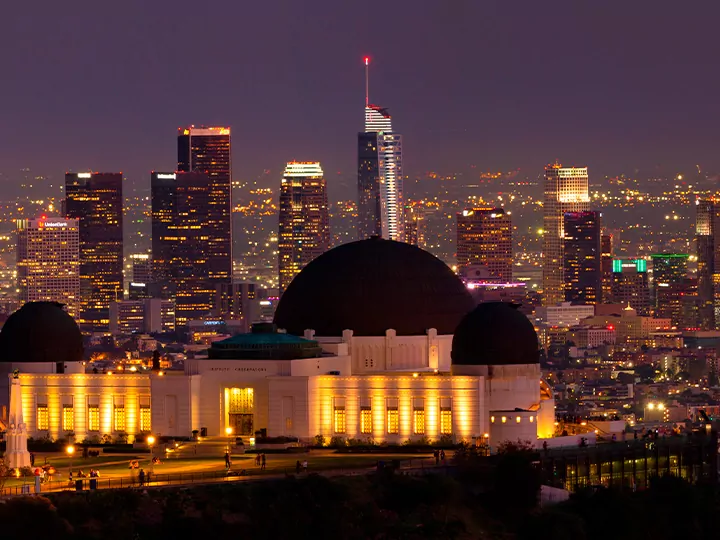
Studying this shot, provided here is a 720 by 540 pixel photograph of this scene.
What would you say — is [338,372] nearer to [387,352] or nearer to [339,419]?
[339,419]

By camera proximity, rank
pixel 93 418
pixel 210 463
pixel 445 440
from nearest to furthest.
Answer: pixel 210 463 < pixel 445 440 < pixel 93 418

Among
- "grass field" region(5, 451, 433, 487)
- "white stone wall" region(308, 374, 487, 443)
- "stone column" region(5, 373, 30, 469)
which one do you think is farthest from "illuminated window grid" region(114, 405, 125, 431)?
"stone column" region(5, 373, 30, 469)

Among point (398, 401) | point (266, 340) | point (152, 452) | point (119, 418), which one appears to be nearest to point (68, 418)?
point (119, 418)

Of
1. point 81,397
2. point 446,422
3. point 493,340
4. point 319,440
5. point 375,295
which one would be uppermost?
point 375,295

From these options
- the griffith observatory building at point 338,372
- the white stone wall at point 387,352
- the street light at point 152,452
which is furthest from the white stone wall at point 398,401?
the street light at point 152,452

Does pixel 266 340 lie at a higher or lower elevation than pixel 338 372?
higher

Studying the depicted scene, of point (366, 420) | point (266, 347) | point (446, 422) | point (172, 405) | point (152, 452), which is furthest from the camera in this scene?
point (172, 405)

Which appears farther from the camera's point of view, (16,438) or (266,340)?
(266,340)
